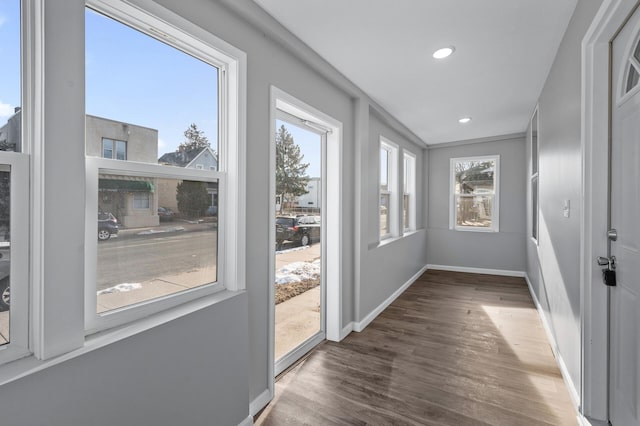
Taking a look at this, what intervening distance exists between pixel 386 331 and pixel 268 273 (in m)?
1.76

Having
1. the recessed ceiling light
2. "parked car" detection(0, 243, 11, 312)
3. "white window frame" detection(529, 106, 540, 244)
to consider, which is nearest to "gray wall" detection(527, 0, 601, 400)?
the recessed ceiling light

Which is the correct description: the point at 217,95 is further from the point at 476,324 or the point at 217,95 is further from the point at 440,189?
the point at 440,189

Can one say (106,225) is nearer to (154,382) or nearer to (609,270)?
(154,382)

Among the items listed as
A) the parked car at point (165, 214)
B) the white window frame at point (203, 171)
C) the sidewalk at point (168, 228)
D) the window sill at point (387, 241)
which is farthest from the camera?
the window sill at point (387, 241)

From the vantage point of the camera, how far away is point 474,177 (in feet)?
19.7

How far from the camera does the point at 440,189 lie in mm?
6270

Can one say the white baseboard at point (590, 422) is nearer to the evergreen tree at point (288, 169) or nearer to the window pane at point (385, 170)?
the evergreen tree at point (288, 169)

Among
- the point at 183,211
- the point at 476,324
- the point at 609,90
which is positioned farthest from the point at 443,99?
the point at 183,211

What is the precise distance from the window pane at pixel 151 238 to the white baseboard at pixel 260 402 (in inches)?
34.5

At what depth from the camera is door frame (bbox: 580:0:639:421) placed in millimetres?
1689

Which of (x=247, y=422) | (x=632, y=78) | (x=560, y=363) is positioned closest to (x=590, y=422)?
(x=560, y=363)

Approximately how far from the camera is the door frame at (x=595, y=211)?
1.69 meters

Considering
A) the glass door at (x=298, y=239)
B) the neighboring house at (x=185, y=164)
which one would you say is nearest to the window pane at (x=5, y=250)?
the neighboring house at (x=185, y=164)

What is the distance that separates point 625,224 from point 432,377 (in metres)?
1.64
